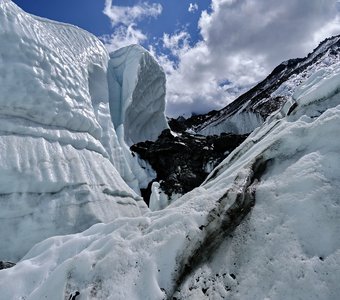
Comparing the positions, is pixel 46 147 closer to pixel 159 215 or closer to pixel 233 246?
pixel 159 215

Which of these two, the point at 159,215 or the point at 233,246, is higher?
the point at 159,215

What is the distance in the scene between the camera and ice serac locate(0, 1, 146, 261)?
8.13 m

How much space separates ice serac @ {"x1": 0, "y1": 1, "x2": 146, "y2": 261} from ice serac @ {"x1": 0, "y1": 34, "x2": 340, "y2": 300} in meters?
2.99

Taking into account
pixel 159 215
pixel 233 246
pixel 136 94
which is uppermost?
pixel 136 94

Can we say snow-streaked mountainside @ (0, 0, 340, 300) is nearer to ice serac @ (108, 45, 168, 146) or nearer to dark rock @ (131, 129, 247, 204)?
dark rock @ (131, 129, 247, 204)

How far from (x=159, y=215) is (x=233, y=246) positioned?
1227 millimetres

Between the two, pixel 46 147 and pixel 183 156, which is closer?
pixel 46 147

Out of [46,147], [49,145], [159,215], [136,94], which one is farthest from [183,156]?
[159,215]

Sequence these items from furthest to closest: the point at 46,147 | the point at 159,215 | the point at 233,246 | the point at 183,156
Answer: the point at 183,156 → the point at 46,147 → the point at 159,215 → the point at 233,246

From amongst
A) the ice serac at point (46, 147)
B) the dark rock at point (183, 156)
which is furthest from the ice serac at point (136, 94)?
the ice serac at point (46, 147)

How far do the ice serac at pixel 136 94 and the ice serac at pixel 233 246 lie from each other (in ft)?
29.4

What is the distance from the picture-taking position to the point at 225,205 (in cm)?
463

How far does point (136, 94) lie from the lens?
15883mm

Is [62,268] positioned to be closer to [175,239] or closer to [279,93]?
[175,239]
